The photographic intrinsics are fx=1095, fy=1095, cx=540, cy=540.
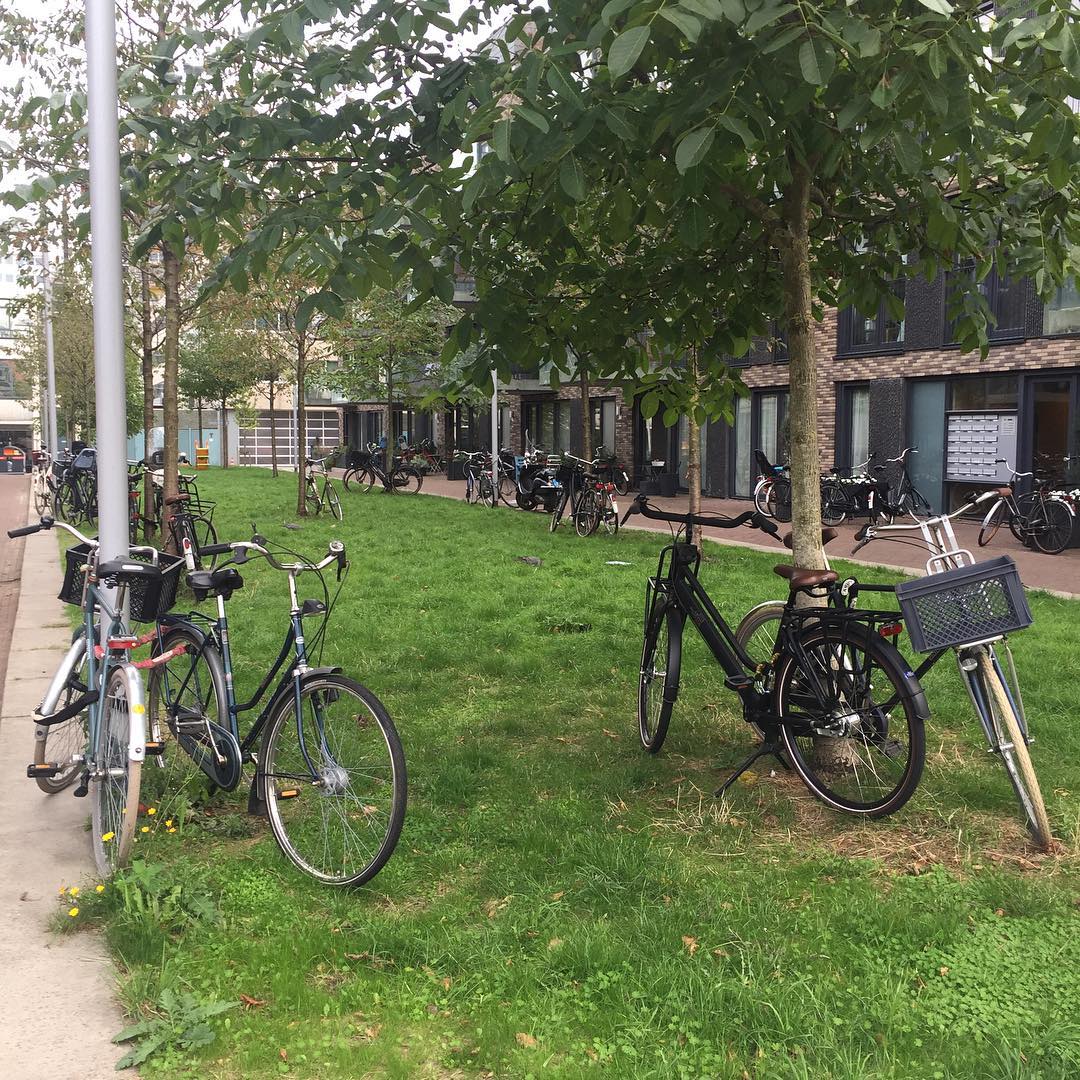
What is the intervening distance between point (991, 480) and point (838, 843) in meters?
15.7

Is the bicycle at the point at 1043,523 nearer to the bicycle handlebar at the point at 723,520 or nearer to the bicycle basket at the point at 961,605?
the bicycle handlebar at the point at 723,520

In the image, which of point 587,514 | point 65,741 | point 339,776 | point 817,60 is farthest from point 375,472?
point 817,60

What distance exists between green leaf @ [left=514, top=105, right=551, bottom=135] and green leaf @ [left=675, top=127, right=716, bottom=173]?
0.39m

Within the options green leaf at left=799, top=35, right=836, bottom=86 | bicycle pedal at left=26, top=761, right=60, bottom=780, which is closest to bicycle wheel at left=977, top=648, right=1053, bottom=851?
green leaf at left=799, top=35, right=836, bottom=86

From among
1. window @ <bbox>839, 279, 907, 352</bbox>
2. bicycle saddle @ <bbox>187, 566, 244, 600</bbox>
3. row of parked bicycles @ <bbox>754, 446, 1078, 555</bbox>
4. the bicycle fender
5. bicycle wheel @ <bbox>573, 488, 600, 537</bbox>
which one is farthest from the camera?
window @ <bbox>839, 279, 907, 352</bbox>

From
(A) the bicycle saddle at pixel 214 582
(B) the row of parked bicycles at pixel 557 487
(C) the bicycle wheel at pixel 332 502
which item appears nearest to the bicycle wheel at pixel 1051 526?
(B) the row of parked bicycles at pixel 557 487

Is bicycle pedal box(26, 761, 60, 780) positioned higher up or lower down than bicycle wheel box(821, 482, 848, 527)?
lower down

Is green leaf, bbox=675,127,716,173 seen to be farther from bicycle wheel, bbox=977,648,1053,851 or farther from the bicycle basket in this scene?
bicycle wheel, bbox=977,648,1053,851

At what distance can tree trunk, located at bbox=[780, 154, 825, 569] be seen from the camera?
15.4ft

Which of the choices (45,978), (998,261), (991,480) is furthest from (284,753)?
(991,480)

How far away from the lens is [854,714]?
405 centimetres

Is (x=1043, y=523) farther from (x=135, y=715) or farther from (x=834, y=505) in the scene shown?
(x=135, y=715)

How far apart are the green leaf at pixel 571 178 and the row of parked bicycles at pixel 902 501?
10.4m

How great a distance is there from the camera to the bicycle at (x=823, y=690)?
394 cm
